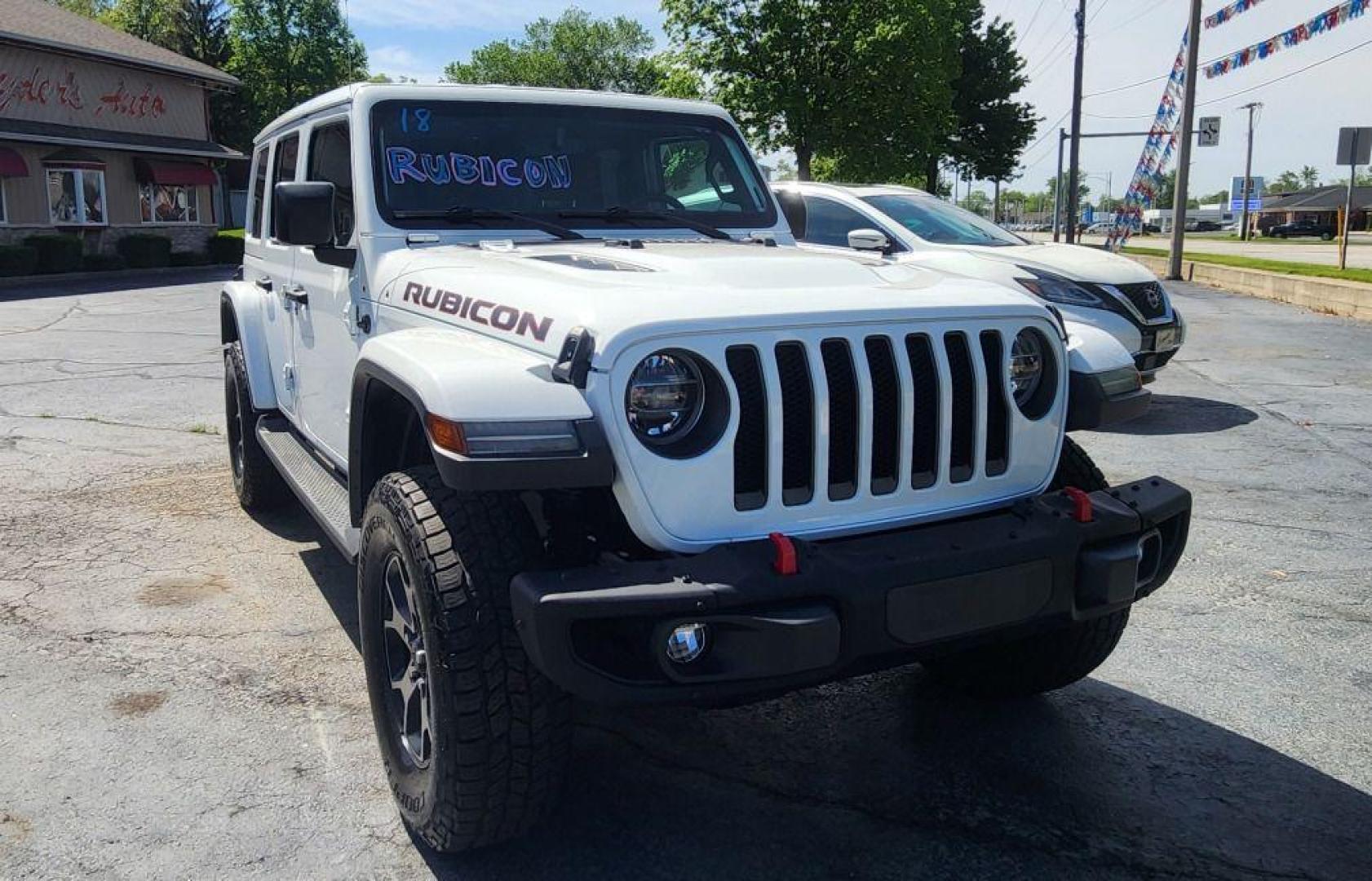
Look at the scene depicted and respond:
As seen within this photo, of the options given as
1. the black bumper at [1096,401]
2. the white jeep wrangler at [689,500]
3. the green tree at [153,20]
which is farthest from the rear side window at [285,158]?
the green tree at [153,20]

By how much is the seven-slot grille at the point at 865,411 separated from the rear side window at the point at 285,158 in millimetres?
2909

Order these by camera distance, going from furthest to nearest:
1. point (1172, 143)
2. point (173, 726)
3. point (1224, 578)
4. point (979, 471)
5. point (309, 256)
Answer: point (1172, 143) < point (1224, 578) < point (309, 256) < point (173, 726) < point (979, 471)

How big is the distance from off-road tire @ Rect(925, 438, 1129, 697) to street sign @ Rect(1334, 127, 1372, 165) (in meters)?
16.8

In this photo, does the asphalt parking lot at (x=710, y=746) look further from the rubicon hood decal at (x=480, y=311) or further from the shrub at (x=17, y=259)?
the shrub at (x=17, y=259)

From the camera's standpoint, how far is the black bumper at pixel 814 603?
2295mm

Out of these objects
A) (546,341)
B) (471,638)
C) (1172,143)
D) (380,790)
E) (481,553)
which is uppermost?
(1172,143)

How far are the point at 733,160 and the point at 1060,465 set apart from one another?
2.01m

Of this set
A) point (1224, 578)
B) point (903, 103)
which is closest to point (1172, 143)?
point (903, 103)

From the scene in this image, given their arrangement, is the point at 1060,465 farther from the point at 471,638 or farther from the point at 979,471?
the point at 471,638

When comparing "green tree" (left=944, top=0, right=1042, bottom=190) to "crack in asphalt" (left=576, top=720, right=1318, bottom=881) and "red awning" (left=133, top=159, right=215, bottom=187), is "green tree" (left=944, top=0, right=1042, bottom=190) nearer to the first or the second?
"red awning" (left=133, top=159, right=215, bottom=187)

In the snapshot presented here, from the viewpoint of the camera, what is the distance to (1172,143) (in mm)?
28578

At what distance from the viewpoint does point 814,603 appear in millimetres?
2395

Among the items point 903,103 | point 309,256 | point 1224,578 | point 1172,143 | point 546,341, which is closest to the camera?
point 546,341

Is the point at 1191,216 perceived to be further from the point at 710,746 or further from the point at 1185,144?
the point at 710,746
